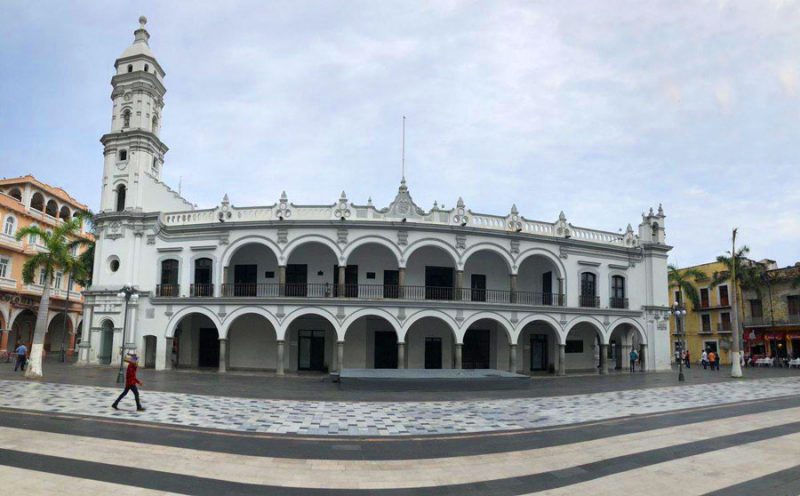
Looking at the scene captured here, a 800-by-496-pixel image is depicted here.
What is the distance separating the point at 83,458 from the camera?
8977mm

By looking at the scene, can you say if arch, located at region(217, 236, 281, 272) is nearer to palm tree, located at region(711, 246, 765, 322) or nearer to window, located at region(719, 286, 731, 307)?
palm tree, located at region(711, 246, 765, 322)

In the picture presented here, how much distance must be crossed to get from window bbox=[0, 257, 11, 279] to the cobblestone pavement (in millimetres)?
22660

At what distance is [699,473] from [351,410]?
9430 mm

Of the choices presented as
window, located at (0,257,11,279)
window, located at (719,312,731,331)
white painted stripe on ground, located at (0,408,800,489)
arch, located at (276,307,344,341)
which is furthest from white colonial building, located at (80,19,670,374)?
window, located at (719,312,731,331)

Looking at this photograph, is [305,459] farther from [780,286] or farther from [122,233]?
[780,286]

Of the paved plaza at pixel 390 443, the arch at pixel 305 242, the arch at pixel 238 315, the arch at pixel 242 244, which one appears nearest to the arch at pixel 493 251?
the arch at pixel 305 242

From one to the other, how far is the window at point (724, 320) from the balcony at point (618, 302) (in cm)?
2211

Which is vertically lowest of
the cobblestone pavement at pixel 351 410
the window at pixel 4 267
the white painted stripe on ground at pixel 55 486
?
the cobblestone pavement at pixel 351 410

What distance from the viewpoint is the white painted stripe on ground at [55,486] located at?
7.16 m

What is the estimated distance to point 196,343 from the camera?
101 feet

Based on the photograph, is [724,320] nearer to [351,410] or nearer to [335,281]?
[335,281]

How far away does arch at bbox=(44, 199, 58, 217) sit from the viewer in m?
46.7

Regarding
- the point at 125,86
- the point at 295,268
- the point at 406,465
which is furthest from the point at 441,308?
the point at 125,86

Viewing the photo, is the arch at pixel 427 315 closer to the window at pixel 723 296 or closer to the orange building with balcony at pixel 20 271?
the orange building with balcony at pixel 20 271
